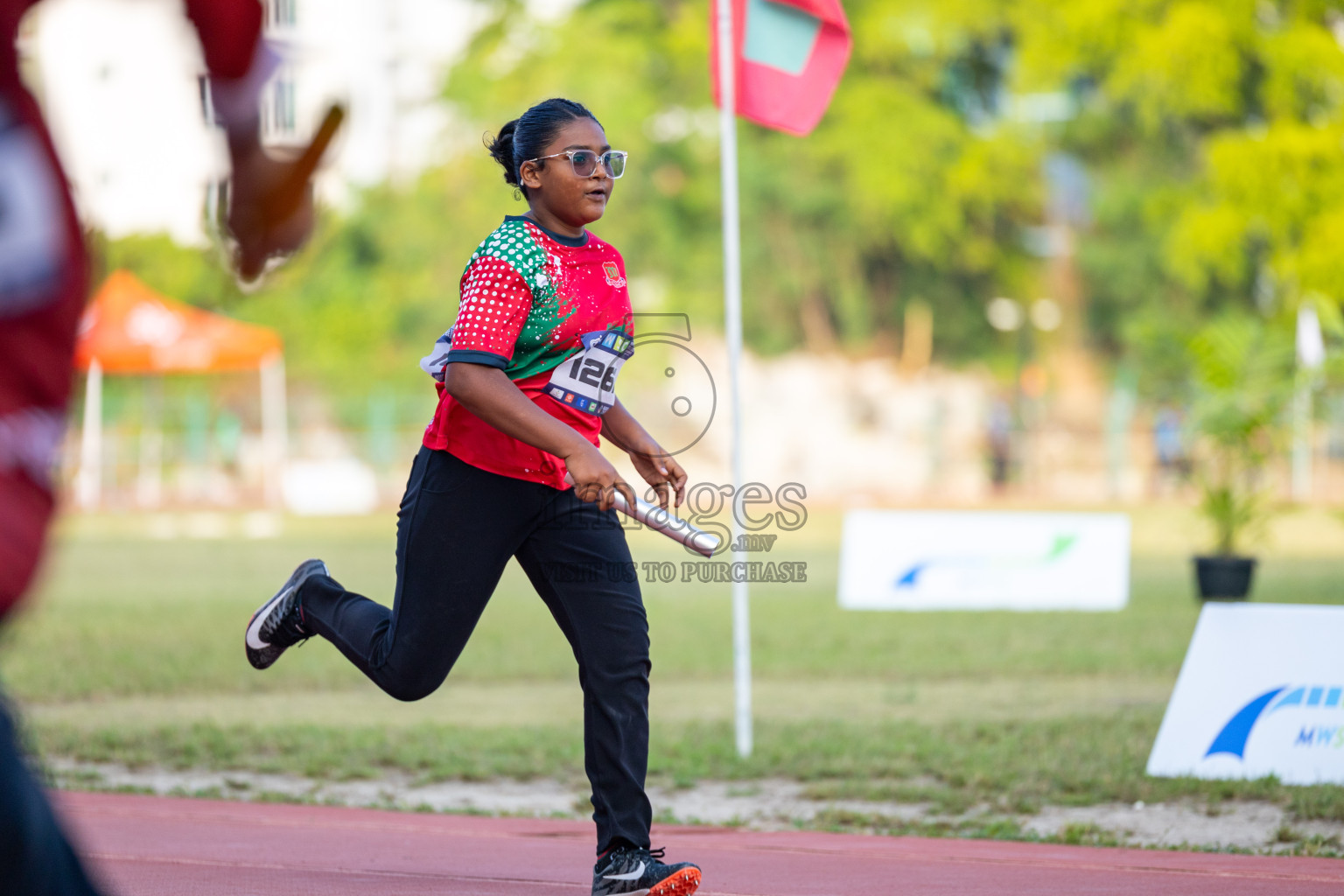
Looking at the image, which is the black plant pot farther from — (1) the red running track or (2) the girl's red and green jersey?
(2) the girl's red and green jersey

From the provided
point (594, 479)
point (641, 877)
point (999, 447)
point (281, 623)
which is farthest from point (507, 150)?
point (999, 447)

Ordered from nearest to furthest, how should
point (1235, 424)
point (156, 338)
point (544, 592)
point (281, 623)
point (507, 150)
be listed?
1. point (544, 592)
2. point (507, 150)
3. point (281, 623)
4. point (1235, 424)
5. point (156, 338)

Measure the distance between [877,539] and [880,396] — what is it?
25.6m

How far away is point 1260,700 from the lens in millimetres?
6484

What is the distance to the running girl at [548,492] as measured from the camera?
4.14 meters

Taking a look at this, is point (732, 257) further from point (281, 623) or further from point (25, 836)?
point (25, 836)

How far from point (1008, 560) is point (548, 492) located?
10.6 meters

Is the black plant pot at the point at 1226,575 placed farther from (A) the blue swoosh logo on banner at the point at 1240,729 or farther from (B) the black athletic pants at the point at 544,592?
(B) the black athletic pants at the point at 544,592

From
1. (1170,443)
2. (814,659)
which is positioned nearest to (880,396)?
(1170,443)

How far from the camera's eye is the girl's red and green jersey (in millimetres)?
4078

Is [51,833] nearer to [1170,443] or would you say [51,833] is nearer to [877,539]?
[877,539]

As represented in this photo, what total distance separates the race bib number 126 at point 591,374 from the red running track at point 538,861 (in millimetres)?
1492

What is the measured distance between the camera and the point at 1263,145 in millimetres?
21094

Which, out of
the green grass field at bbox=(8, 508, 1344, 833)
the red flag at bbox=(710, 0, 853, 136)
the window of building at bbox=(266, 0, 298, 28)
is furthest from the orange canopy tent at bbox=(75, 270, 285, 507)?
the window of building at bbox=(266, 0, 298, 28)
